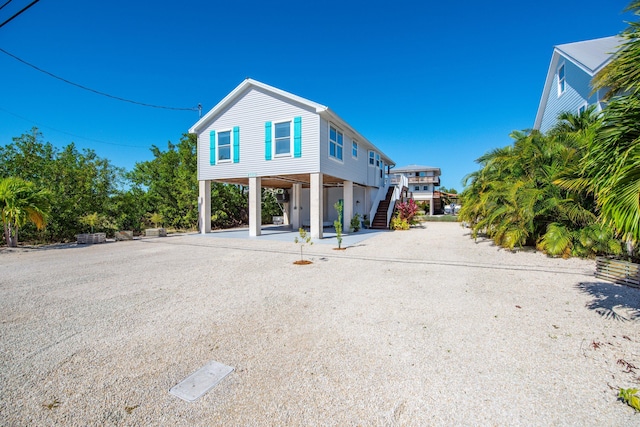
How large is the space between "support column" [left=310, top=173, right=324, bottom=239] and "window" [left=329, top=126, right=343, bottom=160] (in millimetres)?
1667

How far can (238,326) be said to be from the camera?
12.0ft

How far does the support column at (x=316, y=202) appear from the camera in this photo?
12.3 metres

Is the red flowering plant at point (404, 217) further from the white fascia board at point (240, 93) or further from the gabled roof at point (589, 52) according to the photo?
the gabled roof at point (589, 52)

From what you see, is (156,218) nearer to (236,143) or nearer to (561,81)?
(236,143)

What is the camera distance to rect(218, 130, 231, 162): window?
46.3 ft

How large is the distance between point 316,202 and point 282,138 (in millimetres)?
3379

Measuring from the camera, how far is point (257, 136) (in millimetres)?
13359

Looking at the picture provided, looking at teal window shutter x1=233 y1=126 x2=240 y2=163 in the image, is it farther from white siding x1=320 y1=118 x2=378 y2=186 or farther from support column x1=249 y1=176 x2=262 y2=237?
white siding x1=320 y1=118 x2=378 y2=186

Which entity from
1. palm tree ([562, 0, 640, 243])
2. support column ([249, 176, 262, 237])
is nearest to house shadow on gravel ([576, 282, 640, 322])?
palm tree ([562, 0, 640, 243])

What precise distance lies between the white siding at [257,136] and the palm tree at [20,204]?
6.44 metres

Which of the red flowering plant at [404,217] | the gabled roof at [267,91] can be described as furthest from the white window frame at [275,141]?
the red flowering plant at [404,217]

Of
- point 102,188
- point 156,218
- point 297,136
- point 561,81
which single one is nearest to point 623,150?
point 297,136

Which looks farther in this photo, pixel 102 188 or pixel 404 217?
pixel 404 217

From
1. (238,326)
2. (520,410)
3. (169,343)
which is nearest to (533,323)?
(520,410)
